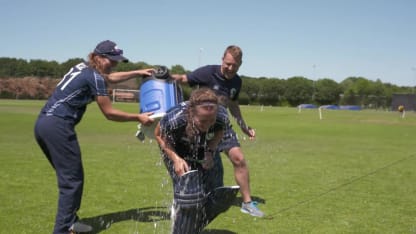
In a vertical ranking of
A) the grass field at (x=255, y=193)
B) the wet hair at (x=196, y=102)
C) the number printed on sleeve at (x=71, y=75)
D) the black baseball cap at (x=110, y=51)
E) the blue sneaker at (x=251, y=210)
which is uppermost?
the black baseball cap at (x=110, y=51)

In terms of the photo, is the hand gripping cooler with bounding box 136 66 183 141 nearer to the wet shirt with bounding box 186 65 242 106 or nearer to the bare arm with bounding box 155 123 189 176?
the bare arm with bounding box 155 123 189 176

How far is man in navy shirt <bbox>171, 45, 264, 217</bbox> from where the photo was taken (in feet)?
22.3

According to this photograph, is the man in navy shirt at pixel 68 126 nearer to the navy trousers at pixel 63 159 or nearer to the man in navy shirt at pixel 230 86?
the navy trousers at pixel 63 159

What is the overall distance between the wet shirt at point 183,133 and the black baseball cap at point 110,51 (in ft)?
3.62

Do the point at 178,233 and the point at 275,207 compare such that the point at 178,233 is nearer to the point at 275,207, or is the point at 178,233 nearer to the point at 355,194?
the point at 275,207

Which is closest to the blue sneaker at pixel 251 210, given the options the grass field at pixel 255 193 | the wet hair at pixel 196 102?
the grass field at pixel 255 193

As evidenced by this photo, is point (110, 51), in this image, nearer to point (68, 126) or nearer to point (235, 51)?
point (68, 126)

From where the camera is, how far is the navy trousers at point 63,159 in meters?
5.31

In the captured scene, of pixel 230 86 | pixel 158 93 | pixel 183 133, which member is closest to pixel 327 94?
pixel 230 86

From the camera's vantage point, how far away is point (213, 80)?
701cm

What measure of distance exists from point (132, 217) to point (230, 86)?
7.56ft

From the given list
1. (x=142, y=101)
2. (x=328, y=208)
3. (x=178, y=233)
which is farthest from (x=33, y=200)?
(x=328, y=208)

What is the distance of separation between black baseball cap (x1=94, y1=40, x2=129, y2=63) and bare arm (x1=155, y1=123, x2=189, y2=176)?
115cm

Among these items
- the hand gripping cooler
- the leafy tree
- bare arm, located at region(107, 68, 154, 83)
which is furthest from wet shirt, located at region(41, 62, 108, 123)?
the leafy tree
